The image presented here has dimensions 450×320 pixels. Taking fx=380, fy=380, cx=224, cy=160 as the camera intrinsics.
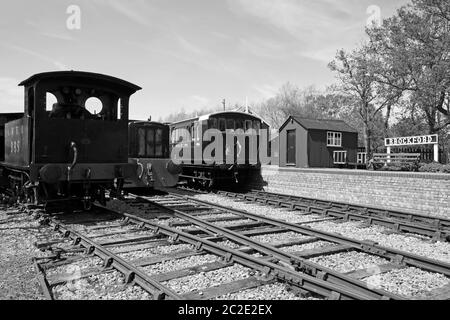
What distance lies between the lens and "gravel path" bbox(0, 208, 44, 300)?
415 centimetres

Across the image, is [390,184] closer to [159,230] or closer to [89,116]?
[159,230]

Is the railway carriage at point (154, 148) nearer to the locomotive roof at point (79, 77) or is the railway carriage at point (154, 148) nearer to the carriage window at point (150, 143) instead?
the carriage window at point (150, 143)

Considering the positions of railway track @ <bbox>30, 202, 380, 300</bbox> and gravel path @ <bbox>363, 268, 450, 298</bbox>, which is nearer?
railway track @ <bbox>30, 202, 380, 300</bbox>

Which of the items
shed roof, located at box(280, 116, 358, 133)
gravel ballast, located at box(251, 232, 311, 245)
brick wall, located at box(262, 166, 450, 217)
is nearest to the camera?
gravel ballast, located at box(251, 232, 311, 245)

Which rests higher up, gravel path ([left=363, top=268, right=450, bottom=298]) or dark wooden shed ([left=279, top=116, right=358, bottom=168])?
dark wooden shed ([left=279, top=116, right=358, bottom=168])

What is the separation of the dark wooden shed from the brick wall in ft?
21.0

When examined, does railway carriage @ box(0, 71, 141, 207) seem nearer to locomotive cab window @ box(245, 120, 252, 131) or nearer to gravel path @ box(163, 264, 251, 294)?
gravel path @ box(163, 264, 251, 294)

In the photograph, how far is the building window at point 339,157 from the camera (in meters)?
22.2

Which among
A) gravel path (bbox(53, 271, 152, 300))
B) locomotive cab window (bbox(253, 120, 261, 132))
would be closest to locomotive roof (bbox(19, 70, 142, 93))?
gravel path (bbox(53, 271, 152, 300))

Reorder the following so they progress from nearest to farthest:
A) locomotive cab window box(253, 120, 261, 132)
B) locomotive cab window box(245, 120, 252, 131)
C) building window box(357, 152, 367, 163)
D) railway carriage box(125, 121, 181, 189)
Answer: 1. railway carriage box(125, 121, 181, 189)
2. locomotive cab window box(245, 120, 252, 131)
3. locomotive cab window box(253, 120, 261, 132)
4. building window box(357, 152, 367, 163)

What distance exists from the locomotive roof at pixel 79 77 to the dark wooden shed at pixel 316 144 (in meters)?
13.7

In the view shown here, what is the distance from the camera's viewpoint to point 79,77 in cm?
835

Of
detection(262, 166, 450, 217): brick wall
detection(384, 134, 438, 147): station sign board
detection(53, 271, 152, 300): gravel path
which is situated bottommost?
detection(53, 271, 152, 300): gravel path
